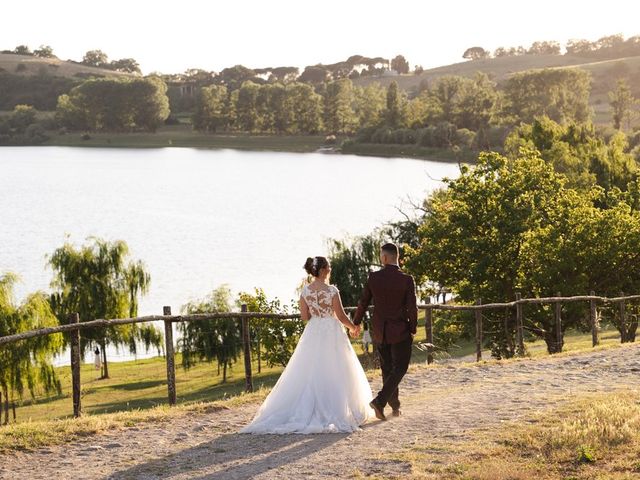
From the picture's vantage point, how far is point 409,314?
10.7 m

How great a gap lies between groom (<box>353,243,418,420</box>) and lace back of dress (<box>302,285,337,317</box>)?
0.33 m

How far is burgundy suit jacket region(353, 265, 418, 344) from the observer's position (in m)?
10.6

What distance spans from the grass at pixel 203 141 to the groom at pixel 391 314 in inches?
6515

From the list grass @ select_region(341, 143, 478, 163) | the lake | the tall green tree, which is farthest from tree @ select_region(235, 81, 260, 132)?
the tall green tree

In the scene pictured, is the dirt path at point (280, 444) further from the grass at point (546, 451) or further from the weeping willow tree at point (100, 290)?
the weeping willow tree at point (100, 290)

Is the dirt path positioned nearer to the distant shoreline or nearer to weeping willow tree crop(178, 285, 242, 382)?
weeping willow tree crop(178, 285, 242, 382)

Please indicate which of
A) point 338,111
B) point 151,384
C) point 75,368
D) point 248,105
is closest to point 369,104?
point 338,111

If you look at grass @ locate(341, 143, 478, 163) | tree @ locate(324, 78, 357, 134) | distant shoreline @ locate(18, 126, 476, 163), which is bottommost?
grass @ locate(341, 143, 478, 163)

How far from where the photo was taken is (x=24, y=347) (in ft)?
97.3

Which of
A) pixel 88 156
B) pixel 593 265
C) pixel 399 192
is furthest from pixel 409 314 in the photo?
pixel 88 156

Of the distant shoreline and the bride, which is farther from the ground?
the distant shoreline

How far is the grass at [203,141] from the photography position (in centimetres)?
18138

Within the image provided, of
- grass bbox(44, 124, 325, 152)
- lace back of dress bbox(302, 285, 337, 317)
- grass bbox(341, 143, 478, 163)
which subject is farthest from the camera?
grass bbox(44, 124, 325, 152)

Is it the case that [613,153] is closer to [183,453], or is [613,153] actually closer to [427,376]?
[427,376]
